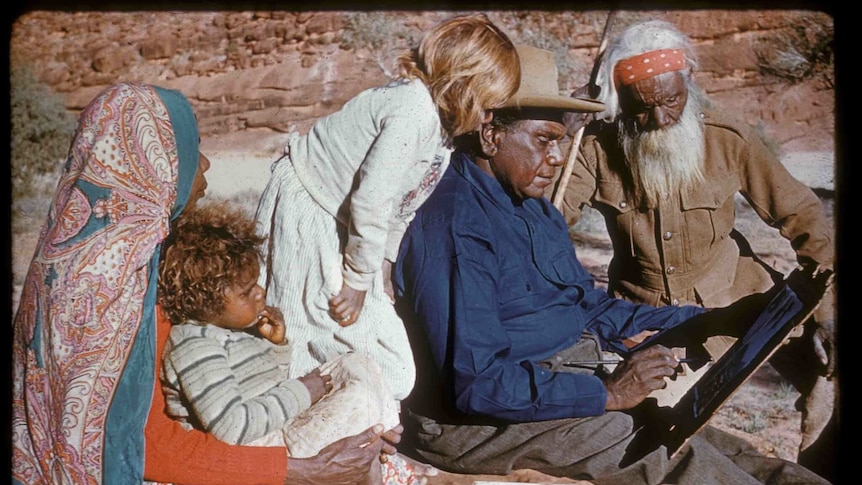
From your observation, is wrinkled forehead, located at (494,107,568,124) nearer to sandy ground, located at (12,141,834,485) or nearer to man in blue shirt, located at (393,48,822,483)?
man in blue shirt, located at (393,48,822,483)

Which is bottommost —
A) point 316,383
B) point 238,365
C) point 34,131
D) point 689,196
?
point 316,383

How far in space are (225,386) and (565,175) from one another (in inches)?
67.2

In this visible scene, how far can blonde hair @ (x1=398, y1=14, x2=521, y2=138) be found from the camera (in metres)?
4.07

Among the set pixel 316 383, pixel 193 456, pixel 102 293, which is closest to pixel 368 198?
pixel 316 383

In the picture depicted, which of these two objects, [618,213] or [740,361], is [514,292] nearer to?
[618,213]

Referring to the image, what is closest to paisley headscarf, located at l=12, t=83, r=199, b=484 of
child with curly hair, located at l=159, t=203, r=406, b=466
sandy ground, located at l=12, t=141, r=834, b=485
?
child with curly hair, located at l=159, t=203, r=406, b=466

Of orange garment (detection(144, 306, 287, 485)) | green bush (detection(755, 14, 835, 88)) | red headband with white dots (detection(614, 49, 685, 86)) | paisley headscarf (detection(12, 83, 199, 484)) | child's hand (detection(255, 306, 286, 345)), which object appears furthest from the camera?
green bush (detection(755, 14, 835, 88))

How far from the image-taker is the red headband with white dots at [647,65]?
4301 mm

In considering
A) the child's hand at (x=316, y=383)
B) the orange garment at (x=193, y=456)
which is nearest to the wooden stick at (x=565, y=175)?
the child's hand at (x=316, y=383)

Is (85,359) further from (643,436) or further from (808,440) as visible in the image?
(808,440)

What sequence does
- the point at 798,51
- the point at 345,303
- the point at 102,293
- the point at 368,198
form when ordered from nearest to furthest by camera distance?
the point at 102,293 → the point at 368,198 → the point at 345,303 → the point at 798,51

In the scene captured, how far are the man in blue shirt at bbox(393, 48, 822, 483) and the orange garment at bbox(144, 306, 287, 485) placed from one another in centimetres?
62

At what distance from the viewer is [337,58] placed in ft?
14.4

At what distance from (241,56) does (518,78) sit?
1256 mm
